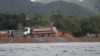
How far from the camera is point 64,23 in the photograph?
95.2 metres

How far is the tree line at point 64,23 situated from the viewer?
8488 centimetres

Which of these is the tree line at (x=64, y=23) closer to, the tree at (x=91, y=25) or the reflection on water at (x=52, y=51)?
the tree at (x=91, y=25)

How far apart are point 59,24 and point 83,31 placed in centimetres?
1557

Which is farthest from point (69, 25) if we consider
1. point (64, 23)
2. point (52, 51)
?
point (52, 51)

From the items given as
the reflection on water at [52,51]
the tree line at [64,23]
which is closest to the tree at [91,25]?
the tree line at [64,23]

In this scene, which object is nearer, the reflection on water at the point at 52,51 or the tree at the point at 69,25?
the reflection on water at the point at 52,51

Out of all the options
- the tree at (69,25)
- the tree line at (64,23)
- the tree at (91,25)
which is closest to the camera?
the tree at (91,25)

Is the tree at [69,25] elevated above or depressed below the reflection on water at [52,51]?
above

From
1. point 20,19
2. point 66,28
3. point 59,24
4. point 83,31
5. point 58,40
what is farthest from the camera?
point 20,19

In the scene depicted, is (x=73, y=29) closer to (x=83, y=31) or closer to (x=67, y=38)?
(x=83, y=31)

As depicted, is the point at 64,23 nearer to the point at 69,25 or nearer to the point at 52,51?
the point at 69,25

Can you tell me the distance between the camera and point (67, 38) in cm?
7062

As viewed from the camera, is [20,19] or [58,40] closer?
[58,40]

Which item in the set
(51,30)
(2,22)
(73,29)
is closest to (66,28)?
(73,29)
